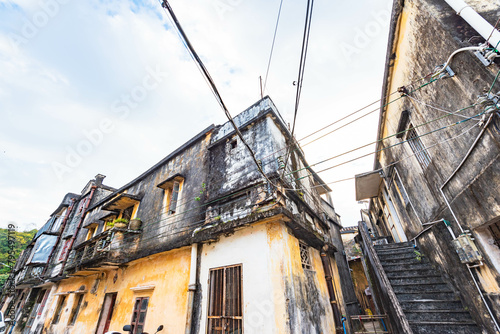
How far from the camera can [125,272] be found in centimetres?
905

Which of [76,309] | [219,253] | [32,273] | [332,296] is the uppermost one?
[32,273]

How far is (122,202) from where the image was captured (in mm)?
11758

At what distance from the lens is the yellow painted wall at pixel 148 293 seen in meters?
6.50

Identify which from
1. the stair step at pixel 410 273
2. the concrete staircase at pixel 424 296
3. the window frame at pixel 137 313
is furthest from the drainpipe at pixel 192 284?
the stair step at pixel 410 273

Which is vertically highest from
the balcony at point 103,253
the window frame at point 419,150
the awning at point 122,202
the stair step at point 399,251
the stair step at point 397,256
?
the awning at point 122,202

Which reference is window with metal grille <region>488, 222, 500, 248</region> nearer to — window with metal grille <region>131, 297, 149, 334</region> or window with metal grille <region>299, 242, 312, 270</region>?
window with metal grille <region>299, 242, 312, 270</region>

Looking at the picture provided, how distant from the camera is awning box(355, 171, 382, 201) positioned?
10.2 meters

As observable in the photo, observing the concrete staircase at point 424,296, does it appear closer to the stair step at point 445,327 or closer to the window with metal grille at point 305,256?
the stair step at point 445,327

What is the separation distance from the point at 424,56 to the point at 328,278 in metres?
7.53

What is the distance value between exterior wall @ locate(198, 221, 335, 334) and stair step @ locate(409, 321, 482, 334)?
2.36 metres

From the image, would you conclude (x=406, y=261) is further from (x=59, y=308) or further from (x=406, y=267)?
(x=59, y=308)

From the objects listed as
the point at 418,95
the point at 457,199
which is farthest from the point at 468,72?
the point at 457,199

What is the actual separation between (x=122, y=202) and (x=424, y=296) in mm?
14188

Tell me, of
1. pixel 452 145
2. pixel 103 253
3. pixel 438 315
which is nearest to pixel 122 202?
pixel 103 253
